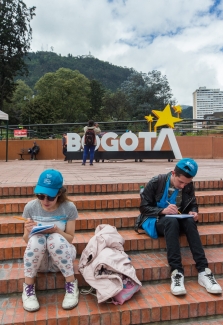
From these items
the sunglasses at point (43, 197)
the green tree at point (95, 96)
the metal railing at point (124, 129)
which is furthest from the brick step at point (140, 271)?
the green tree at point (95, 96)

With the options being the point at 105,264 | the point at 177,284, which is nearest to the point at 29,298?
the point at 105,264

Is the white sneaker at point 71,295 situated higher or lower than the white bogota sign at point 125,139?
lower

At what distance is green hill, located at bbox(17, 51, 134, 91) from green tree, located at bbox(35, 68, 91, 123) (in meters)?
44.9

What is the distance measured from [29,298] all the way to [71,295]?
1.12 feet

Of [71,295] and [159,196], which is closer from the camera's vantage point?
[71,295]

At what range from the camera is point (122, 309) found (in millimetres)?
2426

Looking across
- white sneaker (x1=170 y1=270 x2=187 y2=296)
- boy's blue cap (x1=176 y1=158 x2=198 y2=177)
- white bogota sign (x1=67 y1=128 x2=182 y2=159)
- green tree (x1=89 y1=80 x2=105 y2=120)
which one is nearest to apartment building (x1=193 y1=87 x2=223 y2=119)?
green tree (x1=89 y1=80 x2=105 y2=120)

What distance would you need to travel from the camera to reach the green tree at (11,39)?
24766mm

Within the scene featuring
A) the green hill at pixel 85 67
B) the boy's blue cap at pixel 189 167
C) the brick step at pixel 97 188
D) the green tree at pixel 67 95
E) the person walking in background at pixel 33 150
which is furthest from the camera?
the green hill at pixel 85 67

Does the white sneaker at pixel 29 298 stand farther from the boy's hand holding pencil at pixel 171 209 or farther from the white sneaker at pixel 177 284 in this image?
the boy's hand holding pencil at pixel 171 209

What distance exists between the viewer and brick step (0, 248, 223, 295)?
2.64 meters

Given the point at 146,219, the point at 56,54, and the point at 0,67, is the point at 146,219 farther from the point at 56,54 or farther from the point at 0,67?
the point at 56,54

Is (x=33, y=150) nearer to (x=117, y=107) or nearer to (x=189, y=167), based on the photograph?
(x=189, y=167)

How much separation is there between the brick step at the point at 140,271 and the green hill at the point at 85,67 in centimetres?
9799
